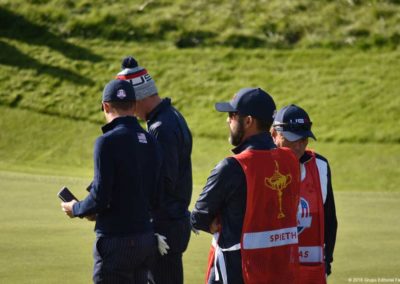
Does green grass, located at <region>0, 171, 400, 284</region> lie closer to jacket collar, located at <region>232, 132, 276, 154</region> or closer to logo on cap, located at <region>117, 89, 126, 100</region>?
logo on cap, located at <region>117, 89, 126, 100</region>

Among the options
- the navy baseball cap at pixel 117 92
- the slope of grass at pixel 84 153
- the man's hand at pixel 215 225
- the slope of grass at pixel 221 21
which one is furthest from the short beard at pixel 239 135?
the slope of grass at pixel 221 21

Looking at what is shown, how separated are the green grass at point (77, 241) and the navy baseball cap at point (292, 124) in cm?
330

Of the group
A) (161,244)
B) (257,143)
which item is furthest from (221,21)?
(257,143)

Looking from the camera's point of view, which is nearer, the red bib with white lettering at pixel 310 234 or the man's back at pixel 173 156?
the red bib with white lettering at pixel 310 234

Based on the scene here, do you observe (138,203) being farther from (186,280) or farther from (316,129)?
(316,129)

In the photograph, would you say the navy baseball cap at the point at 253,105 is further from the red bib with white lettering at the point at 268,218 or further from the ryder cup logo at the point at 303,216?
the ryder cup logo at the point at 303,216

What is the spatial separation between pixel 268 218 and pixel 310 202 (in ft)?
2.73

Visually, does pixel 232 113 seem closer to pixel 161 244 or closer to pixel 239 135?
pixel 239 135

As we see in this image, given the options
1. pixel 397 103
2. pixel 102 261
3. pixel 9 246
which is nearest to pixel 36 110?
pixel 397 103

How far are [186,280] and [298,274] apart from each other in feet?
11.8

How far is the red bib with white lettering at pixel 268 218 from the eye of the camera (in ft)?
16.6

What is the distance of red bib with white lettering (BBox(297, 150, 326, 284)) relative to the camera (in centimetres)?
586

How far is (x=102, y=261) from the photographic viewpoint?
587 cm

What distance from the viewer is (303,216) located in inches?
231
